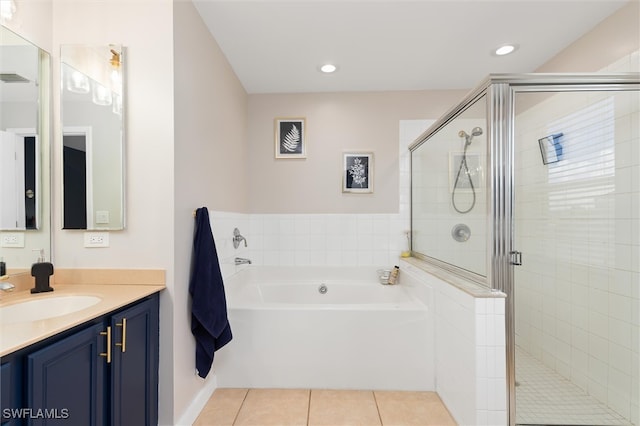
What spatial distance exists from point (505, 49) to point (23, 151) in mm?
3171

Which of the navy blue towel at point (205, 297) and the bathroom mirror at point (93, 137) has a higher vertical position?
the bathroom mirror at point (93, 137)

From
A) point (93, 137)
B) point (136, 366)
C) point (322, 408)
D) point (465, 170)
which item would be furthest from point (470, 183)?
point (93, 137)

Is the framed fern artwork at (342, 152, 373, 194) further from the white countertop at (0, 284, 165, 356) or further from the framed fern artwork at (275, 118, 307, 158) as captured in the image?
the white countertop at (0, 284, 165, 356)

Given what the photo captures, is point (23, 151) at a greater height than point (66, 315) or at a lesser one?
greater

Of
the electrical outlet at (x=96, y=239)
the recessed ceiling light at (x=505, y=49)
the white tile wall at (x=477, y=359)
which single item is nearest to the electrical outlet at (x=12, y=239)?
the electrical outlet at (x=96, y=239)

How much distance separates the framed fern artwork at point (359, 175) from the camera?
124 inches

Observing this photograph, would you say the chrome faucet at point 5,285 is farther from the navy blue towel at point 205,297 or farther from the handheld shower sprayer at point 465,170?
the handheld shower sprayer at point 465,170

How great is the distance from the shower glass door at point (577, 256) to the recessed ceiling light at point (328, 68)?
Answer: 59.8 inches

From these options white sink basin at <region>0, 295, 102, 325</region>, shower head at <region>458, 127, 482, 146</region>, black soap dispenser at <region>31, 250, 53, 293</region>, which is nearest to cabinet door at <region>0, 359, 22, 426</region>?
white sink basin at <region>0, 295, 102, 325</region>

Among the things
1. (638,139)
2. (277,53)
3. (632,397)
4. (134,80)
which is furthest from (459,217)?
(134,80)

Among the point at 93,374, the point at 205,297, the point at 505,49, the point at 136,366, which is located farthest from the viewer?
the point at 505,49

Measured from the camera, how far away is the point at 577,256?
174 centimetres

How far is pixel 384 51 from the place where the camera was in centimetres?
239

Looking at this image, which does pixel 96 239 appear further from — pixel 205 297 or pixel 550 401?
pixel 550 401
